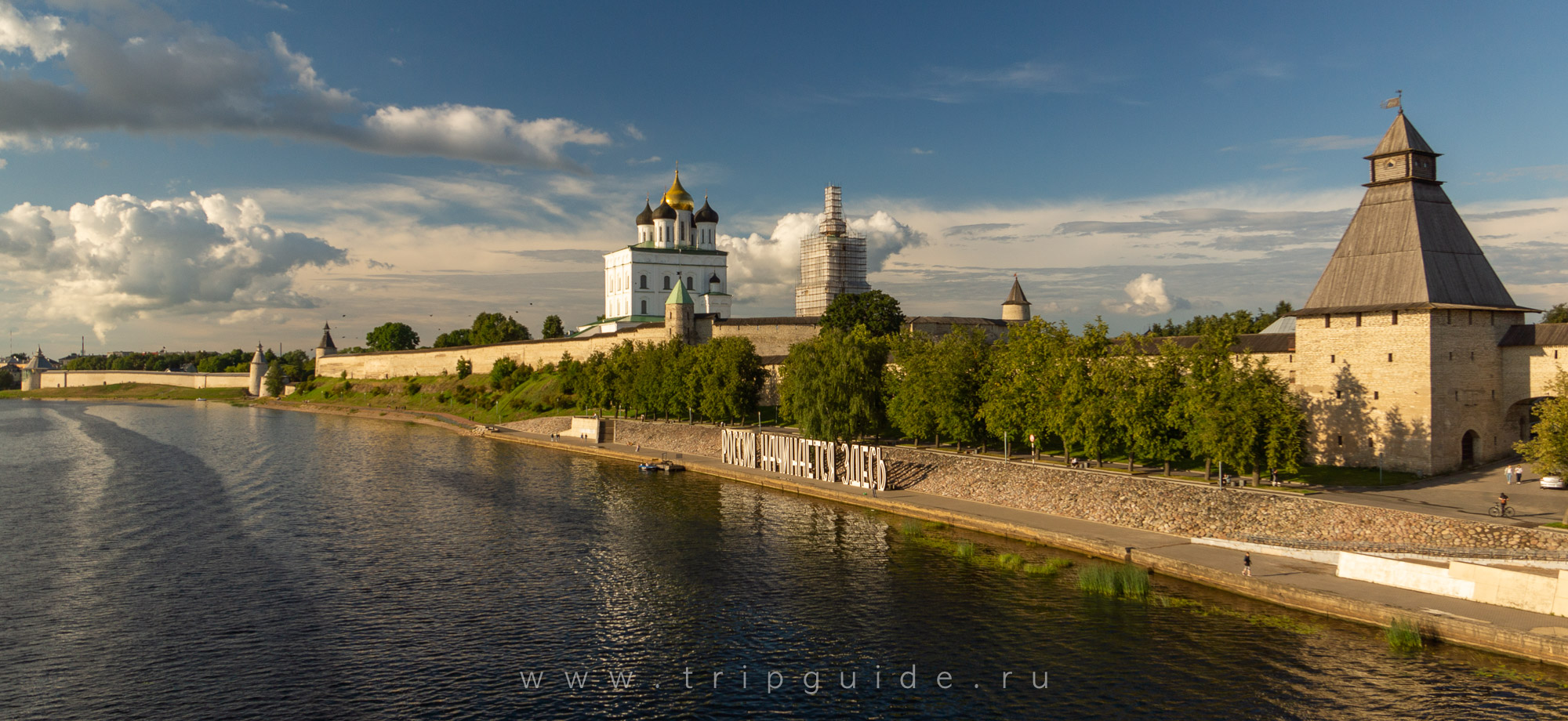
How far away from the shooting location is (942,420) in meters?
43.9

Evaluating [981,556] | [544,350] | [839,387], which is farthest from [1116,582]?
[544,350]

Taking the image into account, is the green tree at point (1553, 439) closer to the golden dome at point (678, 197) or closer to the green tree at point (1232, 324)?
the green tree at point (1232, 324)

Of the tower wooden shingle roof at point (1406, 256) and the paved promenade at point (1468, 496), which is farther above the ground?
the tower wooden shingle roof at point (1406, 256)

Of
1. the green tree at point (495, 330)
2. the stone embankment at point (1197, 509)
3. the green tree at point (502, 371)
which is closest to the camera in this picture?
the stone embankment at point (1197, 509)

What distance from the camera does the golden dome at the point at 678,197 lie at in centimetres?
10731

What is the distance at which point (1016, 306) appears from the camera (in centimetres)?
8731

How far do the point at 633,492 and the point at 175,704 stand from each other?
27.2m

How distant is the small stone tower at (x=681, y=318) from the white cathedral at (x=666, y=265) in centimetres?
2248

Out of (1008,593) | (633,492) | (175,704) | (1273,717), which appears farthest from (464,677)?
(633,492)

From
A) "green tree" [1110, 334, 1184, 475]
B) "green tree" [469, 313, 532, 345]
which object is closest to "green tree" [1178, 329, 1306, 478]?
"green tree" [1110, 334, 1184, 475]

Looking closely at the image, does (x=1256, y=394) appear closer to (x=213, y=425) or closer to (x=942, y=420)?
(x=942, y=420)

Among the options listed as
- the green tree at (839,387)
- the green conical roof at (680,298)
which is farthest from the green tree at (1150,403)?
the green conical roof at (680,298)

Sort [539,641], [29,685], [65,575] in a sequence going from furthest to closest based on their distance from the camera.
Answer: [65,575] → [539,641] → [29,685]

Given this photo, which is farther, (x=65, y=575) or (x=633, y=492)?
(x=633, y=492)
